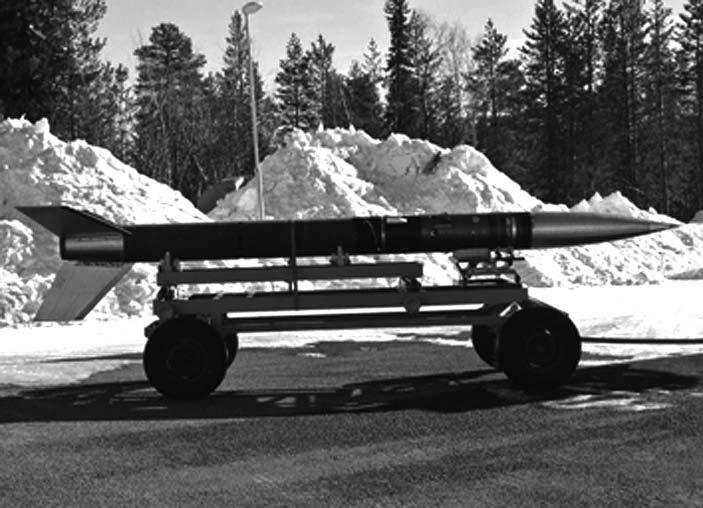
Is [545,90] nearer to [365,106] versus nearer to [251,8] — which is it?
[365,106]

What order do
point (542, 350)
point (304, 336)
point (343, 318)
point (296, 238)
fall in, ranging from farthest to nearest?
point (304, 336), point (296, 238), point (343, 318), point (542, 350)

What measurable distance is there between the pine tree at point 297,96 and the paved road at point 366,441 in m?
57.7

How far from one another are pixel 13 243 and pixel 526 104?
47870 millimetres

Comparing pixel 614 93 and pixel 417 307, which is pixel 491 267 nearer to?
pixel 417 307

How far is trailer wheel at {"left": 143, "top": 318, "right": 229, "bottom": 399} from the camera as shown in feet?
26.1

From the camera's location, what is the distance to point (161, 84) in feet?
182

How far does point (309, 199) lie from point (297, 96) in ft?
140

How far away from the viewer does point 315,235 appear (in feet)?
29.7

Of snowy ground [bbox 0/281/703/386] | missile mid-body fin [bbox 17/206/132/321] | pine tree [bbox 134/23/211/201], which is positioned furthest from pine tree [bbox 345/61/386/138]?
missile mid-body fin [bbox 17/206/132/321]

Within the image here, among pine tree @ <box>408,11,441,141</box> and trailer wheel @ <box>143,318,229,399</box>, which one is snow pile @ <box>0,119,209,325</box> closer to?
trailer wheel @ <box>143,318,229,399</box>

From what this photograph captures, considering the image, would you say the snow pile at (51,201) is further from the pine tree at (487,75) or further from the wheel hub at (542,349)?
the pine tree at (487,75)

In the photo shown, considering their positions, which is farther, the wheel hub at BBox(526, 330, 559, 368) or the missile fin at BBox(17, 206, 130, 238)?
the missile fin at BBox(17, 206, 130, 238)

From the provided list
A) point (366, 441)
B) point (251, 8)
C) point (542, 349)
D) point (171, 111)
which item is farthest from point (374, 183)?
point (171, 111)

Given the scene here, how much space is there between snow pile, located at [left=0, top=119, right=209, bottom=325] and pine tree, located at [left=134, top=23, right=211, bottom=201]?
79.7ft
